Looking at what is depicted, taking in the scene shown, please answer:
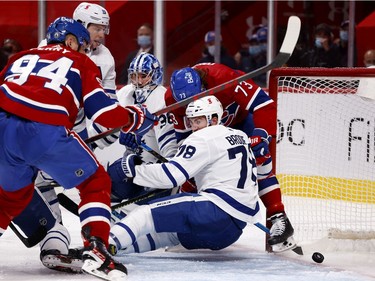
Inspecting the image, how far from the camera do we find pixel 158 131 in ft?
16.2

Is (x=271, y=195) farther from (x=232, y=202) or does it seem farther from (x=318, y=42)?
(x=318, y=42)

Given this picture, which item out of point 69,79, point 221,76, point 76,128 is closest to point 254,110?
point 221,76

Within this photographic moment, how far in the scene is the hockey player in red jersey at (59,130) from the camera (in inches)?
144

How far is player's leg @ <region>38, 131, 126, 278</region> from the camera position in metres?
3.65

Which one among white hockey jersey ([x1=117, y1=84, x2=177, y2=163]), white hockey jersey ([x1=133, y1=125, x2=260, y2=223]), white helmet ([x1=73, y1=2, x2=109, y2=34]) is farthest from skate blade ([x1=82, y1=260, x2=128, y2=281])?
white helmet ([x1=73, y1=2, x2=109, y2=34])

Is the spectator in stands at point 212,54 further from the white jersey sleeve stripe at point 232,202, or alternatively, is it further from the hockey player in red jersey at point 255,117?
the white jersey sleeve stripe at point 232,202

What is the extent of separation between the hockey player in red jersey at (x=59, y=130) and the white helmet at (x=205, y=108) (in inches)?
20.0

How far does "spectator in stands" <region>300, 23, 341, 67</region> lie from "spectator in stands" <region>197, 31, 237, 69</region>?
0.60 m

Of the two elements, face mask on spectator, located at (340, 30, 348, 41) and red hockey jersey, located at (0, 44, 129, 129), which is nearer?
red hockey jersey, located at (0, 44, 129, 129)

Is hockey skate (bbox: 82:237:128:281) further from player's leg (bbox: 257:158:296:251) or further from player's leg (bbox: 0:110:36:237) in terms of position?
player's leg (bbox: 257:158:296:251)

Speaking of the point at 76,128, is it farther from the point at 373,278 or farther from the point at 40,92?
the point at 373,278

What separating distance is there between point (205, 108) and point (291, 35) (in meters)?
0.44

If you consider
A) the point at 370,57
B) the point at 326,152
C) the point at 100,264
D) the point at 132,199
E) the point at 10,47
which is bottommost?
the point at 100,264

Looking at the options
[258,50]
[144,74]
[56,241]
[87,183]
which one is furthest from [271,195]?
[258,50]
